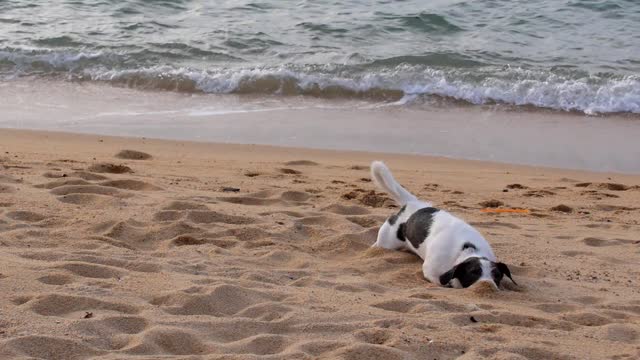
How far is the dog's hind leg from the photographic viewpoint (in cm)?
562

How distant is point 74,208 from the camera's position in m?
6.00

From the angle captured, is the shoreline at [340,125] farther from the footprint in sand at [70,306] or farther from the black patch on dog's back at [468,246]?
the footprint in sand at [70,306]

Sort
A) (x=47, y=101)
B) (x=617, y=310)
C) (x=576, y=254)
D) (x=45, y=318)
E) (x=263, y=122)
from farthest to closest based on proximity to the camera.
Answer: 1. (x=47, y=101)
2. (x=263, y=122)
3. (x=576, y=254)
4. (x=617, y=310)
5. (x=45, y=318)

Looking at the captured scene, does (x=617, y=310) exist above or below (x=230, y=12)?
below

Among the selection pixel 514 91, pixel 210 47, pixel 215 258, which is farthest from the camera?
pixel 210 47

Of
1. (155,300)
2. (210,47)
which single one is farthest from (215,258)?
(210,47)

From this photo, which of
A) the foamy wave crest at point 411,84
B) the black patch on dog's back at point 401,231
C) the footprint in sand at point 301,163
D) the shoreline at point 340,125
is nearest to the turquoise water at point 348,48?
the foamy wave crest at point 411,84

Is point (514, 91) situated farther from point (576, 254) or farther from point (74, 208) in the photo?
point (74, 208)

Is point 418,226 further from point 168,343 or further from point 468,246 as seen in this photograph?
point 168,343

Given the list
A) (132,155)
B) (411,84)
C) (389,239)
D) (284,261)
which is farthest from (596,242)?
(411,84)

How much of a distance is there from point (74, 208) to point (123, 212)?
0.34m

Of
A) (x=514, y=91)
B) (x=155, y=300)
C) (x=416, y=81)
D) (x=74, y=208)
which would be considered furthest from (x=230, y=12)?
(x=155, y=300)

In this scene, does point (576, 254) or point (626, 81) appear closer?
point (576, 254)

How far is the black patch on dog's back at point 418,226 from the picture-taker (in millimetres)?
5430
